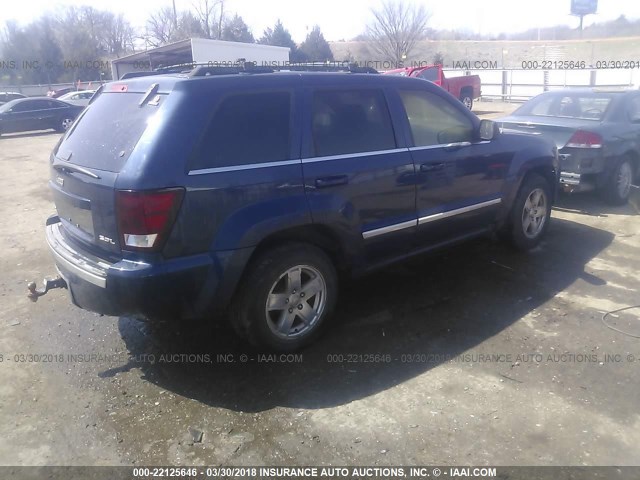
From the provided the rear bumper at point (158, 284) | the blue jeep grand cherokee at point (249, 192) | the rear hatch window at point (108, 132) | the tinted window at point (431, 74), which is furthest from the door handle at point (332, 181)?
the tinted window at point (431, 74)

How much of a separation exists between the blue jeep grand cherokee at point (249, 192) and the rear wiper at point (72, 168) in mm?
17

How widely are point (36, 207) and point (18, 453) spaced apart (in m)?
6.25

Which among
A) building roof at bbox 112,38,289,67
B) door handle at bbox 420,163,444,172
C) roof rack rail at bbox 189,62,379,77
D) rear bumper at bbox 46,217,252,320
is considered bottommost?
rear bumper at bbox 46,217,252,320

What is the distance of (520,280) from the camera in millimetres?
4914

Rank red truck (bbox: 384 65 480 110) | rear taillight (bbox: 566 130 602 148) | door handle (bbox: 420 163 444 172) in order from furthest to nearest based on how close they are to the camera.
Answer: red truck (bbox: 384 65 480 110)
rear taillight (bbox: 566 130 602 148)
door handle (bbox: 420 163 444 172)

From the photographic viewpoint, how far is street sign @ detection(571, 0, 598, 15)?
67.4 meters

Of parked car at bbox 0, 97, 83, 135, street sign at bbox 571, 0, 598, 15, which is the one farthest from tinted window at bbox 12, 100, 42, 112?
street sign at bbox 571, 0, 598, 15

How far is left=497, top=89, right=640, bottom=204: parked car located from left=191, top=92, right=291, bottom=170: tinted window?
4.75 metres

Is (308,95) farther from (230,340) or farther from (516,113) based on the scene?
(516,113)

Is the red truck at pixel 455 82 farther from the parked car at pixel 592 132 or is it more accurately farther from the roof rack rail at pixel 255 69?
the roof rack rail at pixel 255 69

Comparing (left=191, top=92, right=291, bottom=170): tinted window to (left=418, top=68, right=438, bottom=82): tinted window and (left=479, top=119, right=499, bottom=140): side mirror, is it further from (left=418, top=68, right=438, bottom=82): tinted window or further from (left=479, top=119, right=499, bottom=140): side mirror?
(left=418, top=68, right=438, bottom=82): tinted window

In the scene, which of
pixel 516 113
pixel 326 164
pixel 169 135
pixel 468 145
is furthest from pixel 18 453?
pixel 516 113

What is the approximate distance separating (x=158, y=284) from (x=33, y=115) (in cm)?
1976

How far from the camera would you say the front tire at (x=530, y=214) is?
535 cm
